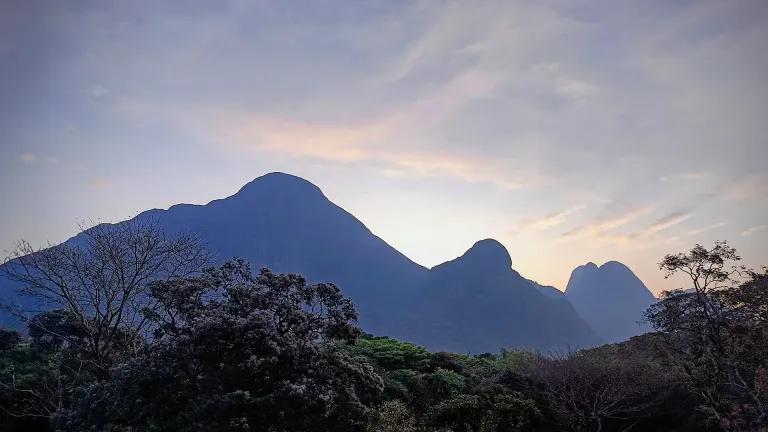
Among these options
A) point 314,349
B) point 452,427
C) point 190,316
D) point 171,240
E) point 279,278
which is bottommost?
point 452,427

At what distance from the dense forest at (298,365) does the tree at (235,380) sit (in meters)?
0.03

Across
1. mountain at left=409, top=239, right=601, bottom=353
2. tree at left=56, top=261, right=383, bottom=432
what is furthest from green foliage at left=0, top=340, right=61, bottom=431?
mountain at left=409, top=239, right=601, bottom=353

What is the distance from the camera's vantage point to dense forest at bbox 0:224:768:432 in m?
10.9

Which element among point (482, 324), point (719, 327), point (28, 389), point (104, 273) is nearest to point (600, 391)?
point (719, 327)

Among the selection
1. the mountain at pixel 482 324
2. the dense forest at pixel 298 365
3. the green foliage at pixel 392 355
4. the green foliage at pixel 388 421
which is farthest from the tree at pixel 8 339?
the mountain at pixel 482 324

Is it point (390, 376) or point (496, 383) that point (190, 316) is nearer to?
point (390, 376)

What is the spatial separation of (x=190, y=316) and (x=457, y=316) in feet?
600

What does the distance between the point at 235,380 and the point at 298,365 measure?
1428mm

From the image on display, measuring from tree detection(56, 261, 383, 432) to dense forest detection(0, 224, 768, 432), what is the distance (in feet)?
0.11

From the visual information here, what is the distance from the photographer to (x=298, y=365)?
11.3m

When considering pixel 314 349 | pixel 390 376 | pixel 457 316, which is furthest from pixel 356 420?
pixel 457 316

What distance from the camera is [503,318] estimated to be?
19150 cm

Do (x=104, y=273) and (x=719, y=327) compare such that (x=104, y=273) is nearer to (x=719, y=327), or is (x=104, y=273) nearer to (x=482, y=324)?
(x=719, y=327)

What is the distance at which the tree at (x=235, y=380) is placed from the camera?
408 inches
